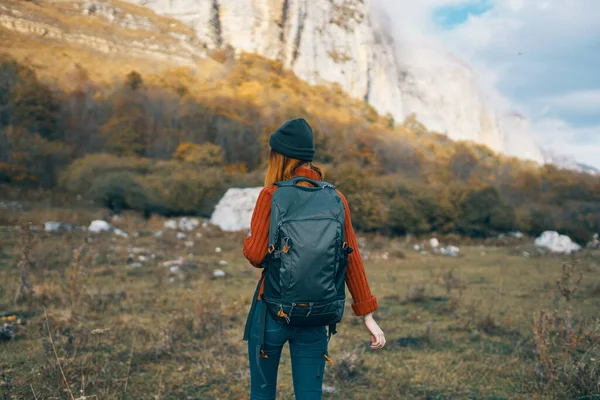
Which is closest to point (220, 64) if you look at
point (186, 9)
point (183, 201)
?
point (186, 9)

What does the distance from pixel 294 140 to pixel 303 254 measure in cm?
51

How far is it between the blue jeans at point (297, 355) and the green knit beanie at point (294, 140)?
658 millimetres

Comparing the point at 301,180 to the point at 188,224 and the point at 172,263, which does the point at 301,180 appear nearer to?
the point at 172,263

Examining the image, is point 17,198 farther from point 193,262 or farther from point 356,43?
point 356,43

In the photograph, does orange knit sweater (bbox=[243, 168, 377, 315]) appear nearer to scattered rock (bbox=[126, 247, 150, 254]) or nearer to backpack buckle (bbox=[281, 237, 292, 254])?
backpack buckle (bbox=[281, 237, 292, 254])

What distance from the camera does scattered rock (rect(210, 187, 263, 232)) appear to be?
1733cm

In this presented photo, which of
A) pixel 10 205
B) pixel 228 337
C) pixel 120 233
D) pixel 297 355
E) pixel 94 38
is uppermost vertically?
pixel 94 38

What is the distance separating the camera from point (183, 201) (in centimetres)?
1980

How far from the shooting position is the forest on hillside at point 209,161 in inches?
782

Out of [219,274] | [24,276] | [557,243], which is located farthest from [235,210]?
[557,243]

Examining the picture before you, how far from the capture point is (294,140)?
1802 millimetres

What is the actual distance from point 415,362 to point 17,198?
20.8 meters

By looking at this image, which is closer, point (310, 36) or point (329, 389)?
point (329, 389)

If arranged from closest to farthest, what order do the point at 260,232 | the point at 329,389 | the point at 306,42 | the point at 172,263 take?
the point at 260,232, the point at 329,389, the point at 172,263, the point at 306,42
